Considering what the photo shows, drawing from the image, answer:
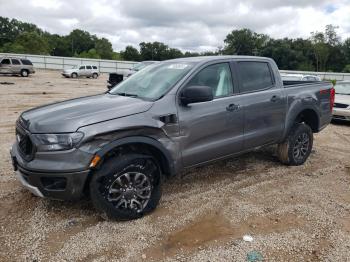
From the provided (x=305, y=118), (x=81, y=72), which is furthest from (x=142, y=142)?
(x=81, y=72)

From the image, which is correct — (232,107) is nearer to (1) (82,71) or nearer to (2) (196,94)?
(2) (196,94)

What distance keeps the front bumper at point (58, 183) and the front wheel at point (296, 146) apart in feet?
11.2

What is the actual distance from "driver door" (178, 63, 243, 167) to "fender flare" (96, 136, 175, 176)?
0.72 ft

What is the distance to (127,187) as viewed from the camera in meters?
3.46

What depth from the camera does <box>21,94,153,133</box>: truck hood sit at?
10.4 ft

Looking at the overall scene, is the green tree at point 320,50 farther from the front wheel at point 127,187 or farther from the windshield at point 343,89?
the front wheel at point 127,187

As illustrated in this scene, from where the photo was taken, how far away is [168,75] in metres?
4.15

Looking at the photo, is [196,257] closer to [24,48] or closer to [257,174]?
[257,174]

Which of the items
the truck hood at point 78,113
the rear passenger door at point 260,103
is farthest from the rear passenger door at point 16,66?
the rear passenger door at point 260,103

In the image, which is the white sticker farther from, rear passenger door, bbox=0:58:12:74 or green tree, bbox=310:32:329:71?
green tree, bbox=310:32:329:71

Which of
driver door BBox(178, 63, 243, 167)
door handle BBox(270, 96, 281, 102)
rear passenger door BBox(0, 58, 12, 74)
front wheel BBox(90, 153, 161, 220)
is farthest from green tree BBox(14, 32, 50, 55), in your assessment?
front wheel BBox(90, 153, 161, 220)

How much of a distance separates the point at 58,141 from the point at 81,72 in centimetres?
3184

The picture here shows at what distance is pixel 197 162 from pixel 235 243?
1.14 m

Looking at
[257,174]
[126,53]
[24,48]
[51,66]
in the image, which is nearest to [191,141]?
[257,174]
